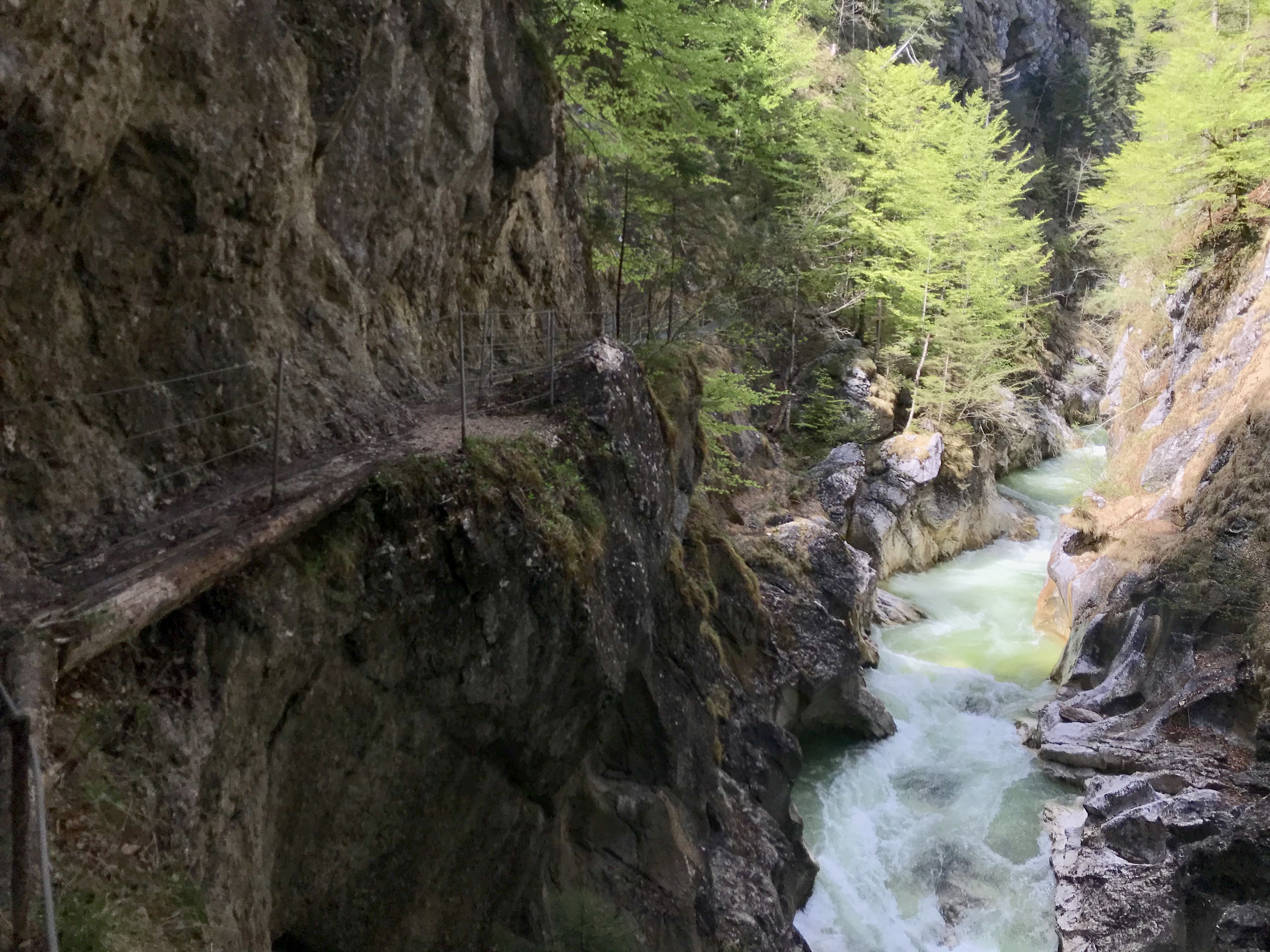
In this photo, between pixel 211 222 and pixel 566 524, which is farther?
pixel 566 524

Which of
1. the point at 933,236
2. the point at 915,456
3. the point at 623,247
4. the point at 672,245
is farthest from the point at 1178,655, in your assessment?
the point at 933,236

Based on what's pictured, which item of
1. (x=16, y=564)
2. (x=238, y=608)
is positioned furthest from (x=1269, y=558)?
(x=16, y=564)

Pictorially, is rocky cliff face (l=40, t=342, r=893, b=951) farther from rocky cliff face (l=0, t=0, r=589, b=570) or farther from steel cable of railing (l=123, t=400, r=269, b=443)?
rocky cliff face (l=0, t=0, r=589, b=570)

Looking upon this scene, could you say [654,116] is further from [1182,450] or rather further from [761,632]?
[1182,450]

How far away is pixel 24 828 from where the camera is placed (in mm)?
2676

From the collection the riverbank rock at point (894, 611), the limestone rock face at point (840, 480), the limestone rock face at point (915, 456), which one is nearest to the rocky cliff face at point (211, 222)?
the limestone rock face at point (840, 480)

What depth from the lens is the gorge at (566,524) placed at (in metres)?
3.84

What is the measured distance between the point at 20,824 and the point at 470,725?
10.7 feet

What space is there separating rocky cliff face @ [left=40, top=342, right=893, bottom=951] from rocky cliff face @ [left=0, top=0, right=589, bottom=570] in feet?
3.54

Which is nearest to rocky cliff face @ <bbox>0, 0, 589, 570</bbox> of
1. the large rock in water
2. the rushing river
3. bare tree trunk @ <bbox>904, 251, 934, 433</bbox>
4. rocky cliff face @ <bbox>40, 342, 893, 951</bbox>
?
rocky cliff face @ <bbox>40, 342, 893, 951</bbox>

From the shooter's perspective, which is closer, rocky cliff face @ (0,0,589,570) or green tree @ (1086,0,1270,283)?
rocky cliff face @ (0,0,589,570)

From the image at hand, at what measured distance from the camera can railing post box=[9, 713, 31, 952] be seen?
256 cm

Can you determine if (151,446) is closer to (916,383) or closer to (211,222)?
(211,222)

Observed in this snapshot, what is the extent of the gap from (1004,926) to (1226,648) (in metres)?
5.53
